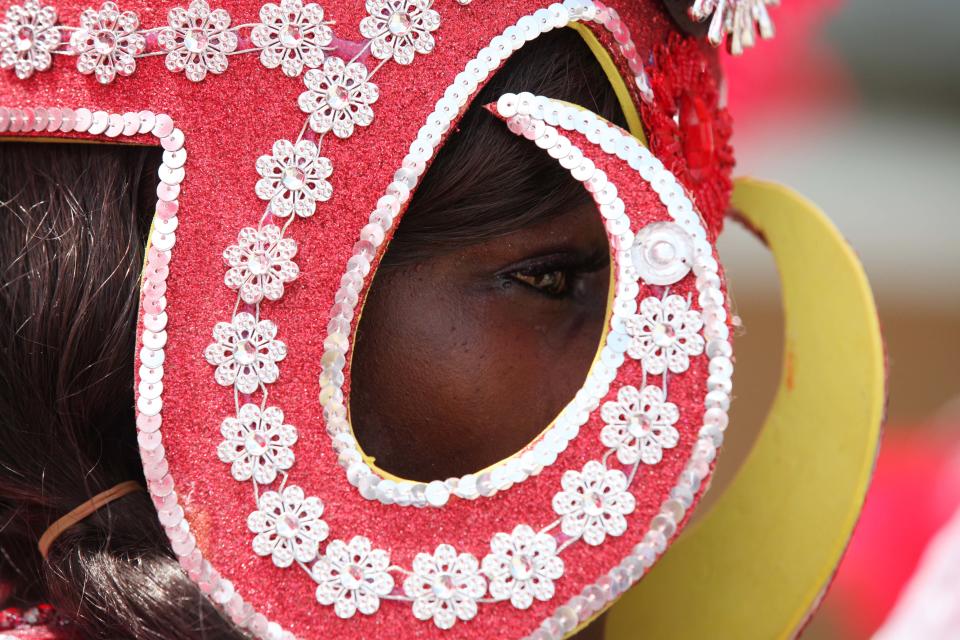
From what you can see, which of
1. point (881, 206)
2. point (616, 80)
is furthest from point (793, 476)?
point (881, 206)

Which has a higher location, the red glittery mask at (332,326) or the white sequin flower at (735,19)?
the white sequin flower at (735,19)

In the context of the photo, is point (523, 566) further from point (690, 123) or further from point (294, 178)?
point (690, 123)

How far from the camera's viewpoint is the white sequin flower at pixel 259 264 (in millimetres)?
932

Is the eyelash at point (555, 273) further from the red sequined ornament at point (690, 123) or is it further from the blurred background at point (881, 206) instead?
the blurred background at point (881, 206)

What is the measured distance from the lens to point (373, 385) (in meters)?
1.01

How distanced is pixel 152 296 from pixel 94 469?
0.19m

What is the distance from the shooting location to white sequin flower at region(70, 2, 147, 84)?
94 centimetres

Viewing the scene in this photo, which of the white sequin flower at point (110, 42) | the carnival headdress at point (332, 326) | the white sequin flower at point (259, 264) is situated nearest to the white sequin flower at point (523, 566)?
the carnival headdress at point (332, 326)

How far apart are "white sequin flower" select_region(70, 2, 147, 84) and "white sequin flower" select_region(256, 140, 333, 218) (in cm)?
16

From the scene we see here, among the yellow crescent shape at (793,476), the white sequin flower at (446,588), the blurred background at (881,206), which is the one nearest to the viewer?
the white sequin flower at (446,588)

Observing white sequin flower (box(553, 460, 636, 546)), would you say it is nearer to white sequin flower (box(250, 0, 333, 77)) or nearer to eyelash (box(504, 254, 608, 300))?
eyelash (box(504, 254, 608, 300))

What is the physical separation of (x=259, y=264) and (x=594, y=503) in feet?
1.24

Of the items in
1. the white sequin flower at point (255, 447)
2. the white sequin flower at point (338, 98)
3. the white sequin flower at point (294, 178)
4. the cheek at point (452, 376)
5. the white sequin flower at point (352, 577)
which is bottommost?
the white sequin flower at point (352, 577)

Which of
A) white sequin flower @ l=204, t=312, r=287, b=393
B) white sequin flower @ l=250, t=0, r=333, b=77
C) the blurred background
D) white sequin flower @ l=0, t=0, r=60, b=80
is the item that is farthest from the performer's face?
the blurred background
